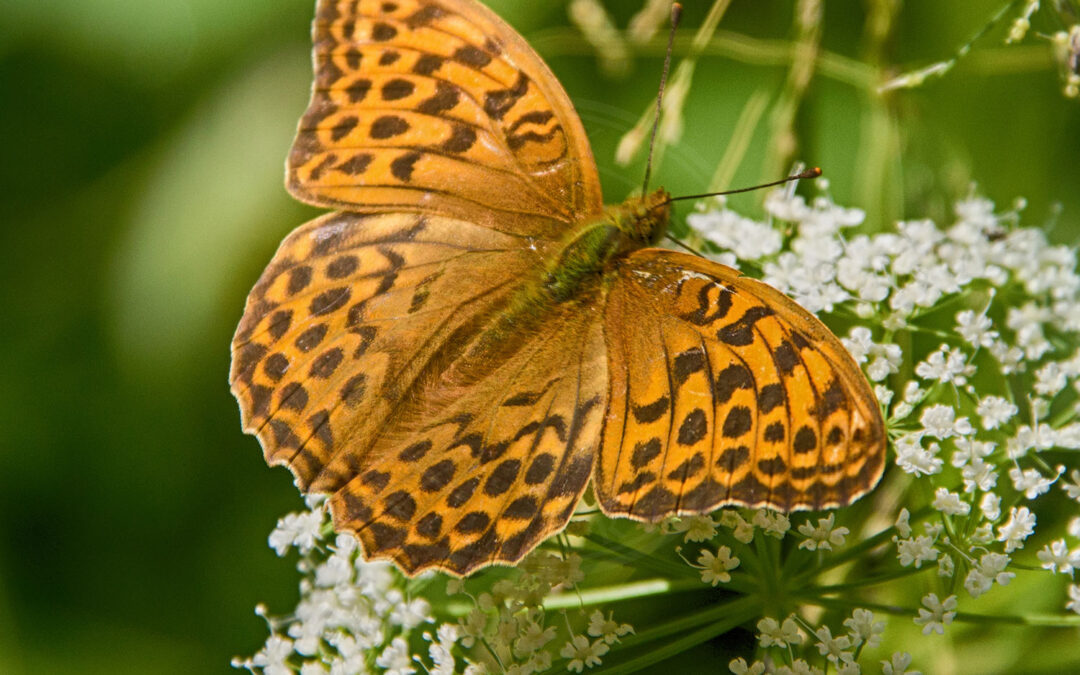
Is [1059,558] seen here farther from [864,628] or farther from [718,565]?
[718,565]

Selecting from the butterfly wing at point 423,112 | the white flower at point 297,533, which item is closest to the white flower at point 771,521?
the butterfly wing at point 423,112

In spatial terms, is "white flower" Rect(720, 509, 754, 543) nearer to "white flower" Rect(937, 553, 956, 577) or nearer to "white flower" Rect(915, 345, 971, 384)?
"white flower" Rect(937, 553, 956, 577)

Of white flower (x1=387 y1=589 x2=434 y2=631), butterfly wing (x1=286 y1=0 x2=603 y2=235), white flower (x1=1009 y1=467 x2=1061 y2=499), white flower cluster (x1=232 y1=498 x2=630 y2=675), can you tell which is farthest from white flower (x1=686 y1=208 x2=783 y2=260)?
white flower (x1=387 y1=589 x2=434 y2=631)

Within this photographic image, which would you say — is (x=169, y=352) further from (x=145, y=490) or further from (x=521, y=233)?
(x=521, y=233)

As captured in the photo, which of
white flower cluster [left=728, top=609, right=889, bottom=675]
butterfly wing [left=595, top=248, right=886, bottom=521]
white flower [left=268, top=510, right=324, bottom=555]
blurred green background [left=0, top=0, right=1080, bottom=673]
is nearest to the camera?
butterfly wing [left=595, top=248, right=886, bottom=521]

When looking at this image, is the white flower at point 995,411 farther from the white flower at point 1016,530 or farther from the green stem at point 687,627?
the green stem at point 687,627

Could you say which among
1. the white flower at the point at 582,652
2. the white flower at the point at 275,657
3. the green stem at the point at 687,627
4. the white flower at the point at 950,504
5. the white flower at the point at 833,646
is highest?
the white flower at the point at 950,504

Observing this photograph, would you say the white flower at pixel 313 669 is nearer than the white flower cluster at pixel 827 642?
No

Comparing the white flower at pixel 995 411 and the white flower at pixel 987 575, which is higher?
the white flower at pixel 995 411
